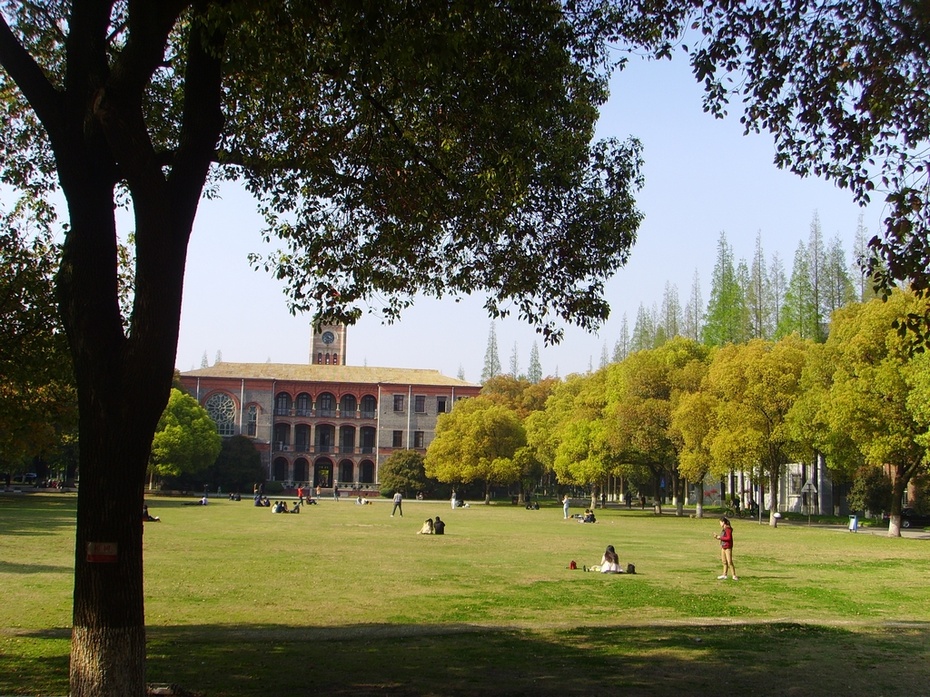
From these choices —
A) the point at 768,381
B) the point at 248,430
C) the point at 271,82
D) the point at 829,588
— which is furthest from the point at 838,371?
the point at 248,430

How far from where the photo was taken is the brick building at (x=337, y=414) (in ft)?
317

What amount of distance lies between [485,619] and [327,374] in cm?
8654

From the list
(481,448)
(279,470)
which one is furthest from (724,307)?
(279,470)

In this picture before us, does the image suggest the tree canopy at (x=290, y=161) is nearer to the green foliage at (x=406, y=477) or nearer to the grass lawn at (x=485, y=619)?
the grass lawn at (x=485, y=619)

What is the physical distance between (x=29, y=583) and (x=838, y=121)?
16099mm

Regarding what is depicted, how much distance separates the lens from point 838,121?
29.4 ft

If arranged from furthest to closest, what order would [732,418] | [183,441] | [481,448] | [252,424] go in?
[252,424] → [481,448] → [183,441] → [732,418]

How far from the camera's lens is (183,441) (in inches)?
2778

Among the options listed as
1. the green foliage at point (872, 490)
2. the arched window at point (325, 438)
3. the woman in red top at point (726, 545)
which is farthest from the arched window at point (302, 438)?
the woman in red top at point (726, 545)

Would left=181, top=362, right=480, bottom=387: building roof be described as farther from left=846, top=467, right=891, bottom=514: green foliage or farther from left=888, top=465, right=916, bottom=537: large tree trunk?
left=888, top=465, right=916, bottom=537: large tree trunk

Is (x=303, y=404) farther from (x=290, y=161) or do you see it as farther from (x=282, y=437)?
(x=290, y=161)

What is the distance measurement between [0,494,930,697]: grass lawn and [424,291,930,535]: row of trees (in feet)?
37.1

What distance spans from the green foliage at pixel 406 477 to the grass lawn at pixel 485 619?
53.7 meters

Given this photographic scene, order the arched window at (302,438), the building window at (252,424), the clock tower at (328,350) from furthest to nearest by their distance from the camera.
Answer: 1. the clock tower at (328,350)
2. the arched window at (302,438)
3. the building window at (252,424)
